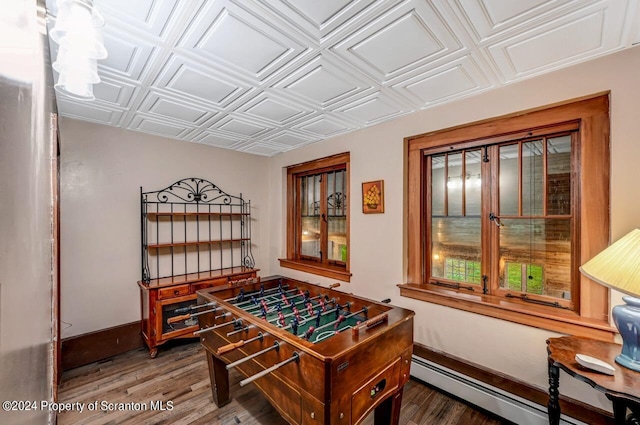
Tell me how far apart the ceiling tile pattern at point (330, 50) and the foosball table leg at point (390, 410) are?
2.07 metres

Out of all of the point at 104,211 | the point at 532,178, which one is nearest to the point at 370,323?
the point at 532,178

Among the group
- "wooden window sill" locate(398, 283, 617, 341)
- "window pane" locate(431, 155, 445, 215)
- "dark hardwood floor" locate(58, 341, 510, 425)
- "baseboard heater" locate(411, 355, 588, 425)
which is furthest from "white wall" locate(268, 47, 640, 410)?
"dark hardwood floor" locate(58, 341, 510, 425)

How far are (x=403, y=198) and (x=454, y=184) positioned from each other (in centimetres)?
46

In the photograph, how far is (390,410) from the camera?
1749 mm

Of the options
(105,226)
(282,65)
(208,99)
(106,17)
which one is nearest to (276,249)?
(105,226)

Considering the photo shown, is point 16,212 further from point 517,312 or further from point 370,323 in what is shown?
point 517,312

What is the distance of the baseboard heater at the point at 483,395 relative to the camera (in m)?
1.91

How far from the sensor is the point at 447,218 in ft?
8.33

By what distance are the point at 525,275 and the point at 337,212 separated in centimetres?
201

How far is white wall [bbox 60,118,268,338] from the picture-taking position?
2.75 metres

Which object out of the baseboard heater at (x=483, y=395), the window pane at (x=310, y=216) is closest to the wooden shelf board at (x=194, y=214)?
the window pane at (x=310, y=216)

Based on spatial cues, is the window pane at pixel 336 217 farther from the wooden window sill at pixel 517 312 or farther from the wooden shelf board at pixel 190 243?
the wooden shelf board at pixel 190 243

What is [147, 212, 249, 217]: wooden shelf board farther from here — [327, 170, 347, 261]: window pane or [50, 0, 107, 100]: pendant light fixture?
[50, 0, 107, 100]: pendant light fixture

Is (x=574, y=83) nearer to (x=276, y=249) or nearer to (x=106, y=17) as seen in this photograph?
(x=106, y=17)
